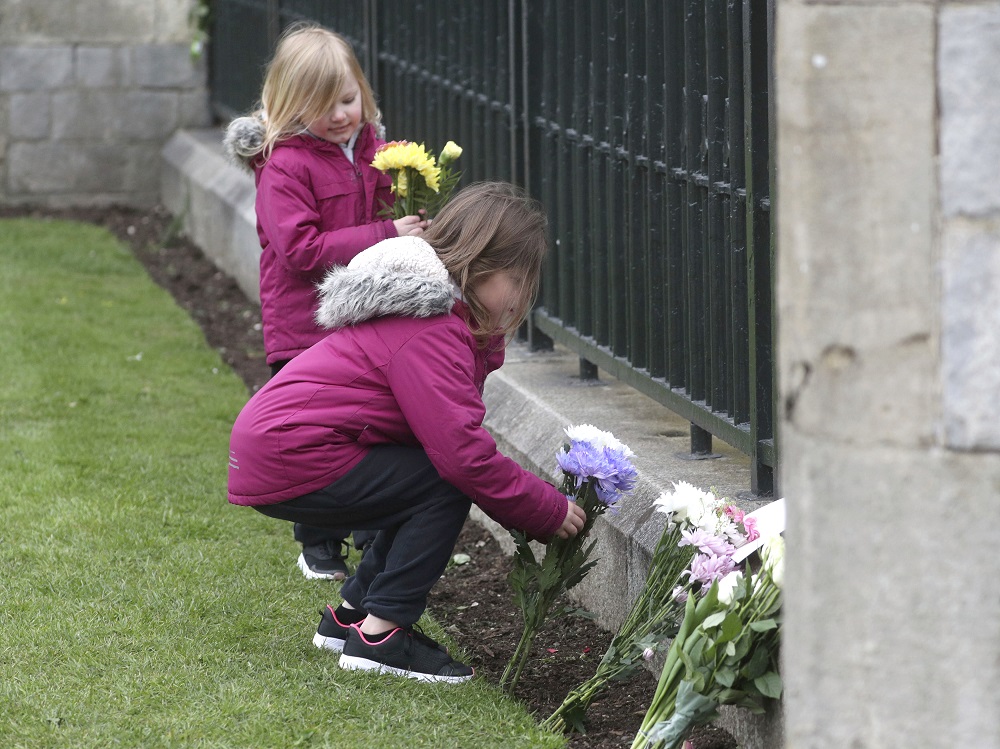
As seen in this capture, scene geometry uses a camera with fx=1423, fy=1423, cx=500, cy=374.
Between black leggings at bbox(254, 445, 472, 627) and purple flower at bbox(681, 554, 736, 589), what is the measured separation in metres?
0.70

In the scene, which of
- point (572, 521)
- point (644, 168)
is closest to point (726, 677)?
point (572, 521)

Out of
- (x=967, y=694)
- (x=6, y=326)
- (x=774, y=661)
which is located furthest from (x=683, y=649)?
(x=6, y=326)

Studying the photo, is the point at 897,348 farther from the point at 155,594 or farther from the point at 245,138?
the point at 245,138

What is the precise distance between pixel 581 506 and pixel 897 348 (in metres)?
1.38

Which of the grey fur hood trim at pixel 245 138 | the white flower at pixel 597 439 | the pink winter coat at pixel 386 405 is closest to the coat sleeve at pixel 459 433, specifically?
the pink winter coat at pixel 386 405

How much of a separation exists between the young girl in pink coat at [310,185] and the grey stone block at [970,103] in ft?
7.34

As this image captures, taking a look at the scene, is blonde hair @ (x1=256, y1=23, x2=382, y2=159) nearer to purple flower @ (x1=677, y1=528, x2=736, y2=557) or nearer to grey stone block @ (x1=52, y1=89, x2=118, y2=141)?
purple flower @ (x1=677, y1=528, x2=736, y2=557)

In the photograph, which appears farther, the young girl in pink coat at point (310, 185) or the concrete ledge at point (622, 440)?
the young girl in pink coat at point (310, 185)

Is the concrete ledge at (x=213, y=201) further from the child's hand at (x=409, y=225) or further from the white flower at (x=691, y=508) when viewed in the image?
the white flower at (x=691, y=508)

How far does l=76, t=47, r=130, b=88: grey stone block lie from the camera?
9695 millimetres

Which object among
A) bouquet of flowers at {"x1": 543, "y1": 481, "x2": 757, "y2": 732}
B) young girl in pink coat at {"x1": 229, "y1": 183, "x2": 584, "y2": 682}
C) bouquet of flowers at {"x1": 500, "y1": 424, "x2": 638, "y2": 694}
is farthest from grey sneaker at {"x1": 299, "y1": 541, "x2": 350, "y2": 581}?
bouquet of flowers at {"x1": 543, "y1": 481, "x2": 757, "y2": 732}

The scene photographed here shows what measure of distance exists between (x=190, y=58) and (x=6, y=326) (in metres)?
3.73

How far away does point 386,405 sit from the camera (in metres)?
3.17

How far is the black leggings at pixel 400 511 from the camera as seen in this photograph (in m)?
3.18
